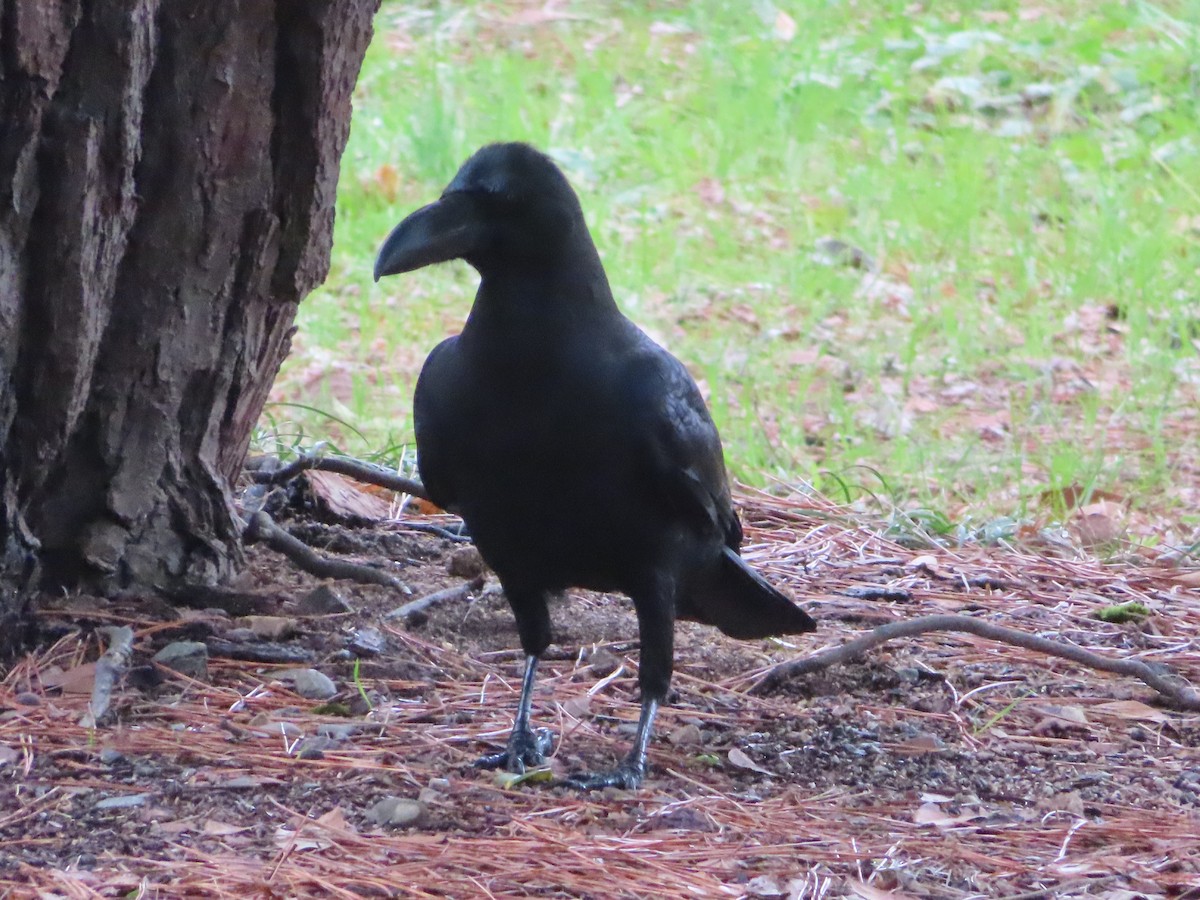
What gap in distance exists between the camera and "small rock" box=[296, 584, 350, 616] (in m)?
3.99

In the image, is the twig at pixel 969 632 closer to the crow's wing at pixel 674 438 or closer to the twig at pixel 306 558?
the crow's wing at pixel 674 438

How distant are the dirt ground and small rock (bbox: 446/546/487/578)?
11 mm

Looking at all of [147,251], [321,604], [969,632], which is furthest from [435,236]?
[969,632]

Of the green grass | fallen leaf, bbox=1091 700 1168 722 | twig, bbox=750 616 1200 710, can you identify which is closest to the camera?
fallen leaf, bbox=1091 700 1168 722

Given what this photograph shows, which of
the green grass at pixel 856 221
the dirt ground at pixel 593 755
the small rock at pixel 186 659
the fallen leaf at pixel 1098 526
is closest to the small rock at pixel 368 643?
the dirt ground at pixel 593 755

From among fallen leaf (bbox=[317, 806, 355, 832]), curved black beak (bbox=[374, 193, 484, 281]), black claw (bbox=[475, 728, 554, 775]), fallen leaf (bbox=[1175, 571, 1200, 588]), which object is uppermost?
curved black beak (bbox=[374, 193, 484, 281])

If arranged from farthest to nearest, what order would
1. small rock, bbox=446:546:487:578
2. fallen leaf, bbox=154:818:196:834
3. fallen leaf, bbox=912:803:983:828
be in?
small rock, bbox=446:546:487:578
fallen leaf, bbox=912:803:983:828
fallen leaf, bbox=154:818:196:834

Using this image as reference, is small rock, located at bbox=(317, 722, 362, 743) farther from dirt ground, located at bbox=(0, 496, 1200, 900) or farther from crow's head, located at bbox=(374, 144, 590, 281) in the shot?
crow's head, located at bbox=(374, 144, 590, 281)

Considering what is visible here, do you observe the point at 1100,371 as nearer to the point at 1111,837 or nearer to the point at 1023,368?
the point at 1023,368

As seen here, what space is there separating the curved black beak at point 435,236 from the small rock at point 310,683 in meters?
0.96

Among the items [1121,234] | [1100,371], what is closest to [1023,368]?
[1100,371]

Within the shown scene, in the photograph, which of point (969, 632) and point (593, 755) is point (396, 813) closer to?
point (593, 755)

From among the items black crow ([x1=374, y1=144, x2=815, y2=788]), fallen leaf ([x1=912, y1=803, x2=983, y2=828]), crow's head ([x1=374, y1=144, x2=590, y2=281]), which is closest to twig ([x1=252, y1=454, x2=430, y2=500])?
black crow ([x1=374, y1=144, x2=815, y2=788])

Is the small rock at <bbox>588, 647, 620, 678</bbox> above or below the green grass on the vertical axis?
below
